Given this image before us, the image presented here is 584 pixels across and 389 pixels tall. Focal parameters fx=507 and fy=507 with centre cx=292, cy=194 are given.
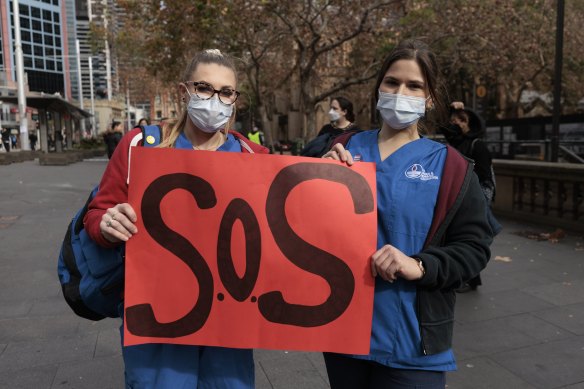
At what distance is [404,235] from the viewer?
1.70m

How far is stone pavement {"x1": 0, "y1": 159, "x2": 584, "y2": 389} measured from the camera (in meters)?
3.37

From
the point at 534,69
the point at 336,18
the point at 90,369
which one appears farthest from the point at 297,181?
the point at 534,69

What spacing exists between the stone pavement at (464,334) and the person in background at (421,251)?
172 centimetres

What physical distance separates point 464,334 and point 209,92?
10.3 feet

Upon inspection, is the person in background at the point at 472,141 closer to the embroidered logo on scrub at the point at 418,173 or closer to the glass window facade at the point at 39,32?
the embroidered logo on scrub at the point at 418,173

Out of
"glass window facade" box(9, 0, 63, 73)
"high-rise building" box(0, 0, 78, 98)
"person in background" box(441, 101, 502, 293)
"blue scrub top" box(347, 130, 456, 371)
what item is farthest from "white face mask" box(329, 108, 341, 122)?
"glass window facade" box(9, 0, 63, 73)

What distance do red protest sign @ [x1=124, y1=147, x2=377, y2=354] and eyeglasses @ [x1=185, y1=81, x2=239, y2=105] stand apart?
0.30 m

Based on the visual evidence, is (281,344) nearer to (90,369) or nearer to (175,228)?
(175,228)

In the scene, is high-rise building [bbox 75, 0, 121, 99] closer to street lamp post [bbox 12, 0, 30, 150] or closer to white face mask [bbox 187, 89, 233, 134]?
street lamp post [bbox 12, 0, 30, 150]

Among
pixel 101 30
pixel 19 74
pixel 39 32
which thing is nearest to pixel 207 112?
pixel 101 30

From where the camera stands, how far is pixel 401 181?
5.69 ft

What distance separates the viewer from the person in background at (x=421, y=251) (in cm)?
167

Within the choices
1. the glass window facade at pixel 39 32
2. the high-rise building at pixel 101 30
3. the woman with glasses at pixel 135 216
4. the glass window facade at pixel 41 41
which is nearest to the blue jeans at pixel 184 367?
the woman with glasses at pixel 135 216

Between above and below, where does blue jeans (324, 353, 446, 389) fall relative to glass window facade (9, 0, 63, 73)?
below
